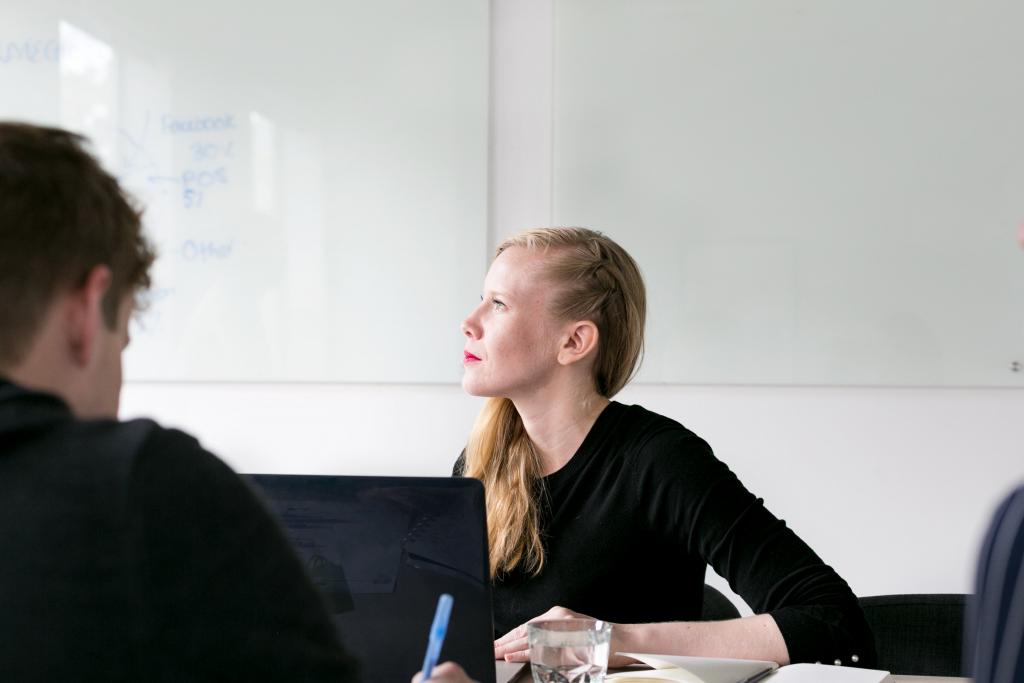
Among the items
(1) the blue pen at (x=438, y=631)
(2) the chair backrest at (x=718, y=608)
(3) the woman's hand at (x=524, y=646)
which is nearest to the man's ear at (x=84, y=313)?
(1) the blue pen at (x=438, y=631)

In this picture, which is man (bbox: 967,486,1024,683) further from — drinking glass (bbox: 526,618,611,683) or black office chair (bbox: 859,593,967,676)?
black office chair (bbox: 859,593,967,676)

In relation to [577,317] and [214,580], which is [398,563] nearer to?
[214,580]

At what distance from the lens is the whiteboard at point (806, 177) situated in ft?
8.31

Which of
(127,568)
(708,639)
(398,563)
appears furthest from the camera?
(708,639)

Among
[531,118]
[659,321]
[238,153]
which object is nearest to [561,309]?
[659,321]

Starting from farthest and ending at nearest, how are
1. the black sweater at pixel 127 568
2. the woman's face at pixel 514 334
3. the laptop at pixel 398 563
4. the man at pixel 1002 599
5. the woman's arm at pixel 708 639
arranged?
the woman's face at pixel 514 334 < the woman's arm at pixel 708 639 < the laptop at pixel 398 563 < the man at pixel 1002 599 < the black sweater at pixel 127 568

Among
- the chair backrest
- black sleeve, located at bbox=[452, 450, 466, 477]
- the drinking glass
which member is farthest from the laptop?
the chair backrest

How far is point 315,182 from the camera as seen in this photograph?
2879mm

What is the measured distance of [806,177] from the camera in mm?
2611

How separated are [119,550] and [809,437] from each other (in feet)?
7.33

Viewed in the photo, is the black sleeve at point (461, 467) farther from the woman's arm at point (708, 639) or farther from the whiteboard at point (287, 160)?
the whiteboard at point (287, 160)

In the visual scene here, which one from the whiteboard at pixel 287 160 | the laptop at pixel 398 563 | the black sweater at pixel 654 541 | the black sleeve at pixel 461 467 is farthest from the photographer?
the whiteboard at pixel 287 160

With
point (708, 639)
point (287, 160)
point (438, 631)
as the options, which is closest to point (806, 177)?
point (287, 160)

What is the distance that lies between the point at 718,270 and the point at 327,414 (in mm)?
1102
